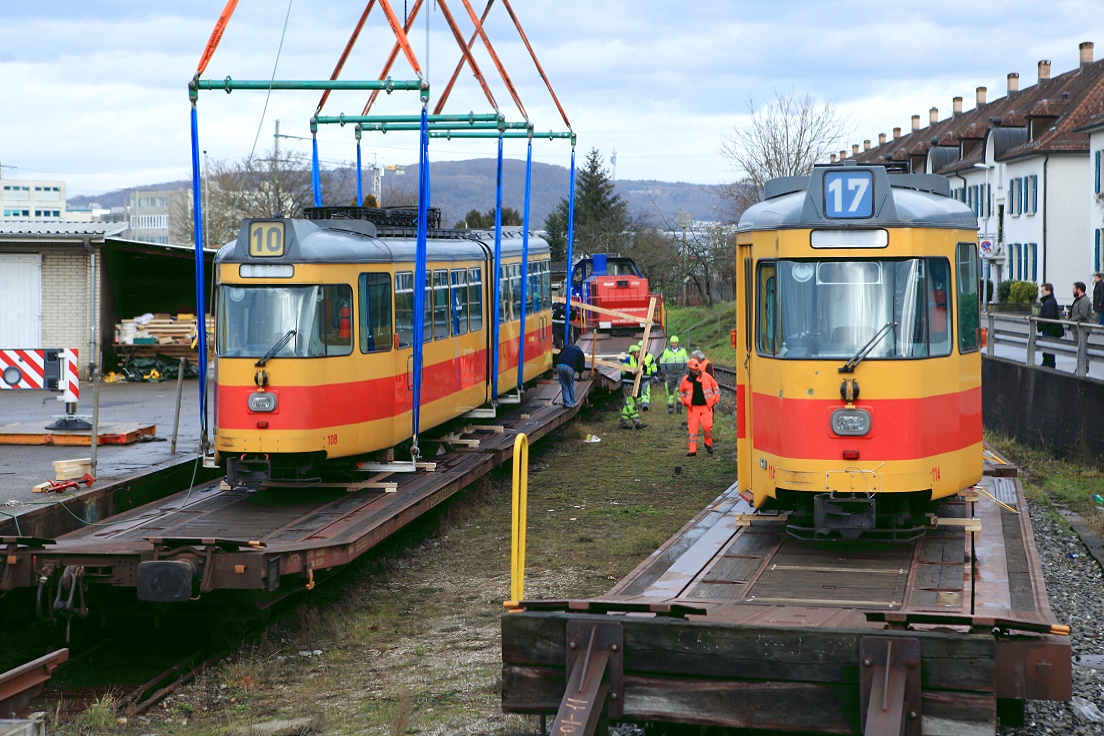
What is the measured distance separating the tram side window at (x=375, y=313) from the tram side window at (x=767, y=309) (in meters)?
4.56

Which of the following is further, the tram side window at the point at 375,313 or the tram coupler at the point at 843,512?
the tram side window at the point at 375,313

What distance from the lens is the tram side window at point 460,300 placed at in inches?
628

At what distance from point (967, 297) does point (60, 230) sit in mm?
21184

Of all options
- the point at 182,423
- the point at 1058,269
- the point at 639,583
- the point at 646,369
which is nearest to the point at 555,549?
the point at 639,583

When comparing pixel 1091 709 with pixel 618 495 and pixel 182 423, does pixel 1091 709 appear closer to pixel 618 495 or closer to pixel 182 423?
pixel 618 495

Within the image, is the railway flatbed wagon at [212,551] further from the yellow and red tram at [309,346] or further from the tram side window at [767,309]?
the tram side window at [767,309]

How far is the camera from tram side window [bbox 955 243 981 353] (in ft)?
30.2

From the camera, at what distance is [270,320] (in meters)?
11.9

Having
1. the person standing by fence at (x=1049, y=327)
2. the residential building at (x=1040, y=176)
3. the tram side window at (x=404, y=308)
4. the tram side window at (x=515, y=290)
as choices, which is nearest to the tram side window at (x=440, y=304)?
the tram side window at (x=404, y=308)

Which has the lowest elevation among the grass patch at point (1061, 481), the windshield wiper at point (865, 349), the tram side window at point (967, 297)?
the grass patch at point (1061, 481)

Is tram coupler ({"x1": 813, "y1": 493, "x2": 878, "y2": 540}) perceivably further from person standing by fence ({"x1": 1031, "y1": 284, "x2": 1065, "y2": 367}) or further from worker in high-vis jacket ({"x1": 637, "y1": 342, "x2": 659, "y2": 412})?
worker in high-vis jacket ({"x1": 637, "y1": 342, "x2": 659, "y2": 412})

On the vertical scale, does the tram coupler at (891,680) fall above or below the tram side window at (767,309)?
below

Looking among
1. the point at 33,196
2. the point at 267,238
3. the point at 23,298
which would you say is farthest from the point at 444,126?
the point at 33,196

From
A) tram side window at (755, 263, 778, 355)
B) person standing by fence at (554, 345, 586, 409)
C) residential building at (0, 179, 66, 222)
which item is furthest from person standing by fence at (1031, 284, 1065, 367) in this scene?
residential building at (0, 179, 66, 222)
